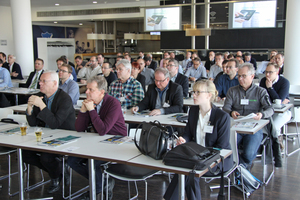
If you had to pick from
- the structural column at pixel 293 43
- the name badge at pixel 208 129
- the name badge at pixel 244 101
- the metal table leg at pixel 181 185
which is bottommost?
the metal table leg at pixel 181 185

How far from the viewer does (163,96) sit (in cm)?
445

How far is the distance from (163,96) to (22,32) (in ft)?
22.9

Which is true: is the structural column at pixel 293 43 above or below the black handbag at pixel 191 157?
above

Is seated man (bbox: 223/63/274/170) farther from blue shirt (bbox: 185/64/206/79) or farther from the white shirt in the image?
blue shirt (bbox: 185/64/206/79)

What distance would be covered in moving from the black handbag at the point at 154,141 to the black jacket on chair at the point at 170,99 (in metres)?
1.69

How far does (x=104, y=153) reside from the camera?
2518 millimetres

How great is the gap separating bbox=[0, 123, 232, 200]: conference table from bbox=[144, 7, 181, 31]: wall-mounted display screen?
841 cm

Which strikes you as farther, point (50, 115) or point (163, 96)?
point (163, 96)

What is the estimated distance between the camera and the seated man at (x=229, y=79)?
206 inches

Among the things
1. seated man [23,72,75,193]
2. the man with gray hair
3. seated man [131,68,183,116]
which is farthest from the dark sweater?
seated man [23,72,75,193]

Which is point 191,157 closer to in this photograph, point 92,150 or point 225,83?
point 92,150

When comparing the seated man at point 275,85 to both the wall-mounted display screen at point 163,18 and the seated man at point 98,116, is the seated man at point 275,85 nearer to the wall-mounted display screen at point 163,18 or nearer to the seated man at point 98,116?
the seated man at point 98,116

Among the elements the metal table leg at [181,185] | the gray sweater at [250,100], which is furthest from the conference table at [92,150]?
the gray sweater at [250,100]

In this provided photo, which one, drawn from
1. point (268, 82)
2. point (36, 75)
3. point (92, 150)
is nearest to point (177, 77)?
point (268, 82)
